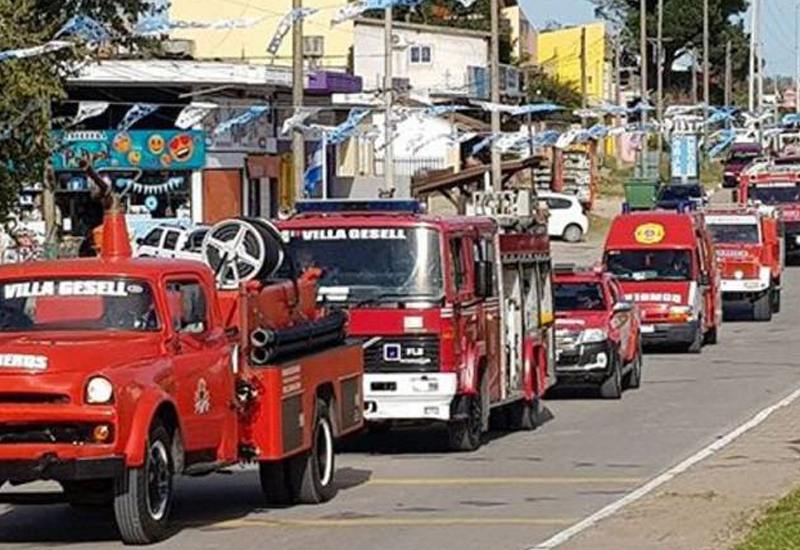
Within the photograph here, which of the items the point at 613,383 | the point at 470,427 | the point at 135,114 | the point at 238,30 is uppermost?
the point at 238,30

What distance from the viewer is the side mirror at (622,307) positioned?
29.8m

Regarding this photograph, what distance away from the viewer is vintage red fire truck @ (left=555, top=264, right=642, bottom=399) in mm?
28438

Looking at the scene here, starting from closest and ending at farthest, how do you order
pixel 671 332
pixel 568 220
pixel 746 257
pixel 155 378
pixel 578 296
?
pixel 155 378
pixel 578 296
pixel 671 332
pixel 746 257
pixel 568 220

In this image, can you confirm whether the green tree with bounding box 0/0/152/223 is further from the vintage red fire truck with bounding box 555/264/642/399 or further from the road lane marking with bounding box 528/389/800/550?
the road lane marking with bounding box 528/389/800/550

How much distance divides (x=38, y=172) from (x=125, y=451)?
54.5 feet

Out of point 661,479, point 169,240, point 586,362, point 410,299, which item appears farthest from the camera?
point 169,240

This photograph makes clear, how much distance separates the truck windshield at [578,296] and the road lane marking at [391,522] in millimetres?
13657

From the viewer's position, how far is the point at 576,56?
4808 inches

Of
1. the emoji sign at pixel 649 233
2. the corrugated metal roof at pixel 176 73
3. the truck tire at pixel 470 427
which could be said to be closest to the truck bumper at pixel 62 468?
the truck tire at pixel 470 427

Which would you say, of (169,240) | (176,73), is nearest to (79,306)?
(169,240)

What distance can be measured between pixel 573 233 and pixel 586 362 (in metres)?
41.0

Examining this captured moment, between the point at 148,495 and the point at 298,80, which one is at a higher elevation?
the point at 298,80

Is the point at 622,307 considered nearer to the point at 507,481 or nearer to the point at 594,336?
the point at 594,336

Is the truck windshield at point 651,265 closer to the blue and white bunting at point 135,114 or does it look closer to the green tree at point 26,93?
the green tree at point 26,93
